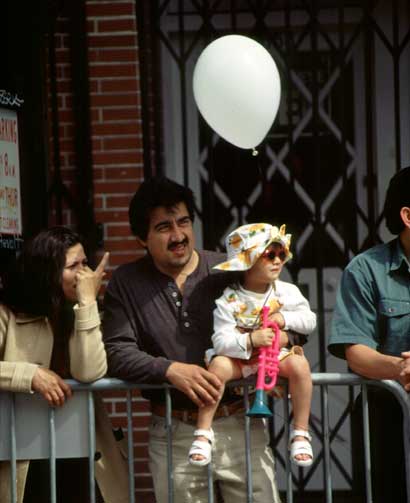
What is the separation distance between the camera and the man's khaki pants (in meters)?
4.20

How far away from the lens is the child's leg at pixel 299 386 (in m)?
4.03

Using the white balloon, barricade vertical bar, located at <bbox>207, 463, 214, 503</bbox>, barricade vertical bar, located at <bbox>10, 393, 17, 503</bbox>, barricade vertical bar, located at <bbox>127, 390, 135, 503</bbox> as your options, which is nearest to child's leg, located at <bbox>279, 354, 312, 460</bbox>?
barricade vertical bar, located at <bbox>207, 463, 214, 503</bbox>

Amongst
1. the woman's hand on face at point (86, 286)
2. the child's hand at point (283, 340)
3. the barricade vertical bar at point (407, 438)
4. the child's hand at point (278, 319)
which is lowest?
the barricade vertical bar at point (407, 438)

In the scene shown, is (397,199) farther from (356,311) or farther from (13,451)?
(13,451)

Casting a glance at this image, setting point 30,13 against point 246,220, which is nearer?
point 30,13

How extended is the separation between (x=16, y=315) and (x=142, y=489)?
2172mm

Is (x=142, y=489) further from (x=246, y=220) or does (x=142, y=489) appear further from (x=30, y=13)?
(x=30, y=13)

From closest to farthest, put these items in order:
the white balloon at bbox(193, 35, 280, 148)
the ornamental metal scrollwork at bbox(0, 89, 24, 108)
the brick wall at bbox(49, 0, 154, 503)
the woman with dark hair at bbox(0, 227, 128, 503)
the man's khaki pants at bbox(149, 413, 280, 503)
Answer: the woman with dark hair at bbox(0, 227, 128, 503) < the man's khaki pants at bbox(149, 413, 280, 503) < the white balloon at bbox(193, 35, 280, 148) < the ornamental metal scrollwork at bbox(0, 89, 24, 108) < the brick wall at bbox(49, 0, 154, 503)

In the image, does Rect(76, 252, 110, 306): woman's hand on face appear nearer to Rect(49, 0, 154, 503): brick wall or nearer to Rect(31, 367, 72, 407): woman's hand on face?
Rect(31, 367, 72, 407): woman's hand on face

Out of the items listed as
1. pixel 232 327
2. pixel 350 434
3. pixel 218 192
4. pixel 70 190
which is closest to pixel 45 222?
pixel 70 190

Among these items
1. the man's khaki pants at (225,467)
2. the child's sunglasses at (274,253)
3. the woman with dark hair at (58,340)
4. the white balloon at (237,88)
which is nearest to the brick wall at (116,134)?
the white balloon at (237,88)

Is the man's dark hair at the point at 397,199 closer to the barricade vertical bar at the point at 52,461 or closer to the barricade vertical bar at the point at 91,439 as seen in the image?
the barricade vertical bar at the point at 91,439

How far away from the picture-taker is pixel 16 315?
4223mm

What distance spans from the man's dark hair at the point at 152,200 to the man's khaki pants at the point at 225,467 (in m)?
0.72
